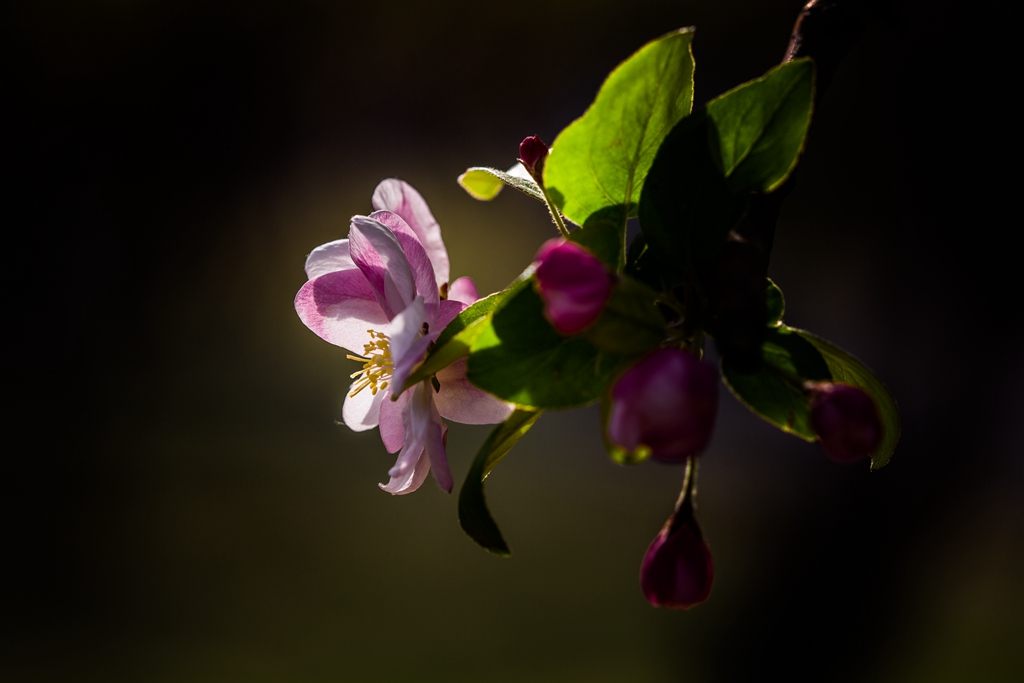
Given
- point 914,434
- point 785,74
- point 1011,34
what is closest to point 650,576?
point 785,74

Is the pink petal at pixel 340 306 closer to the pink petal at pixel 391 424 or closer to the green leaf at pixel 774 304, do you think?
the pink petal at pixel 391 424

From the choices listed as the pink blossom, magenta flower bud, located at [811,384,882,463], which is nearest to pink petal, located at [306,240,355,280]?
the pink blossom

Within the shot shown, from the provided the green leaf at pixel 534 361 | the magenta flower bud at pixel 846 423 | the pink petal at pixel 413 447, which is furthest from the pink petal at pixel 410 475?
the magenta flower bud at pixel 846 423

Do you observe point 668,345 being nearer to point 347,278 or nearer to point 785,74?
point 785,74

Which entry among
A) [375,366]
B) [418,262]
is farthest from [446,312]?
[375,366]

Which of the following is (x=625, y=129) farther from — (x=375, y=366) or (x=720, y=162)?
(x=375, y=366)

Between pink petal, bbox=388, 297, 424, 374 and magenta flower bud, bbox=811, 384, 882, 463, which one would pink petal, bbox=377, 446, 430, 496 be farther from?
magenta flower bud, bbox=811, 384, 882, 463
